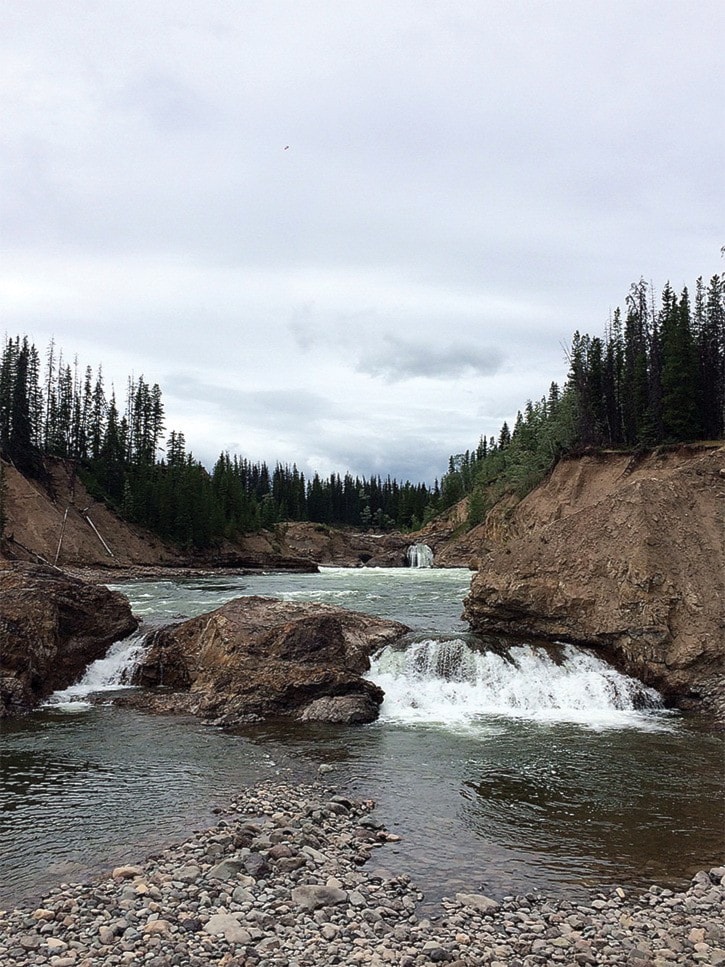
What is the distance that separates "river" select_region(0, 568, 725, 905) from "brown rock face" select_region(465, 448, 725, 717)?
0.99 m

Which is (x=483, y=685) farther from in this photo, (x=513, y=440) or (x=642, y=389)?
(x=513, y=440)

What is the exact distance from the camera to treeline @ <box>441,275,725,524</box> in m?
55.6

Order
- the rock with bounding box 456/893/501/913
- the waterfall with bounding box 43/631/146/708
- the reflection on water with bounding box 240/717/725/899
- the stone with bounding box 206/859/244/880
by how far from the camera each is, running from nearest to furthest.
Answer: the rock with bounding box 456/893/501/913 → the stone with bounding box 206/859/244/880 → the reflection on water with bounding box 240/717/725/899 → the waterfall with bounding box 43/631/146/708

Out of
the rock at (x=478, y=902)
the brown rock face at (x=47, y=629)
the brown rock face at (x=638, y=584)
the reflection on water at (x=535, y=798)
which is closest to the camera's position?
the rock at (x=478, y=902)

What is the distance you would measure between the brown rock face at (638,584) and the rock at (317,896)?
41.6ft

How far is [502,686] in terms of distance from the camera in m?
19.3

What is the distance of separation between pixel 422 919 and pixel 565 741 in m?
8.58

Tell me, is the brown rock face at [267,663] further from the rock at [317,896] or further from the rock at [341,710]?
the rock at [317,896]

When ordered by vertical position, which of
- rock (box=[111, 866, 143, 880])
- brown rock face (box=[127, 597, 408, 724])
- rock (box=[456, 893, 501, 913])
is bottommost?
rock (box=[456, 893, 501, 913])

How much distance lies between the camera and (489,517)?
76250mm

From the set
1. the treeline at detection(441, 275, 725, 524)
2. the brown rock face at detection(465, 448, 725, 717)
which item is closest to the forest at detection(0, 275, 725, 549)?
the treeline at detection(441, 275, 725, 524)

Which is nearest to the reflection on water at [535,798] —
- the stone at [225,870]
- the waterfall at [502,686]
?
the waterfall at [502,686]

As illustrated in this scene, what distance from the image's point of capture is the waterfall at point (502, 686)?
1819 cm

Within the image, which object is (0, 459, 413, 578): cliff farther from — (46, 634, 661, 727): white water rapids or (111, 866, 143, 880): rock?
(111, 866, 143, 880): rock
